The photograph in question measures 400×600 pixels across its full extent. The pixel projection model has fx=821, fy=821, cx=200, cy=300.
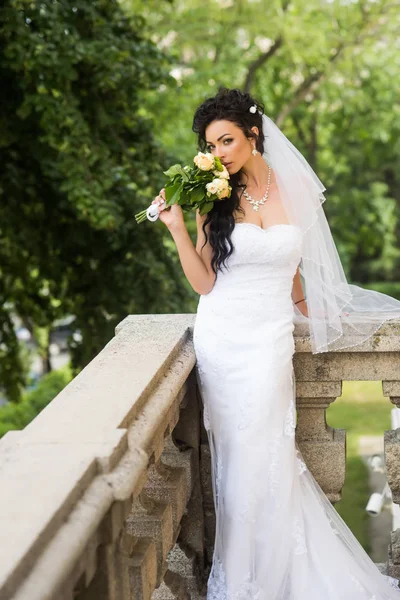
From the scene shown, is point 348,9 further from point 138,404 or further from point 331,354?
point 138,404

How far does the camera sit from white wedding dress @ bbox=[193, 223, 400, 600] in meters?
3.12

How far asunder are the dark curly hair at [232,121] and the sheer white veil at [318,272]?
15 centimetres

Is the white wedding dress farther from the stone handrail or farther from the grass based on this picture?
the grass

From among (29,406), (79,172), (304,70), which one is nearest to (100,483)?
(79,172)

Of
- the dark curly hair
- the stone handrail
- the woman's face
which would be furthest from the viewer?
the woman's face

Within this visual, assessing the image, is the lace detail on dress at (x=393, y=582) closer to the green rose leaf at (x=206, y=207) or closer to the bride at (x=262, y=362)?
the bride at (x=262, y=362)

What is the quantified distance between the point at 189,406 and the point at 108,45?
4002mm

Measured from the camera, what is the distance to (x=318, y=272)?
3.58 m

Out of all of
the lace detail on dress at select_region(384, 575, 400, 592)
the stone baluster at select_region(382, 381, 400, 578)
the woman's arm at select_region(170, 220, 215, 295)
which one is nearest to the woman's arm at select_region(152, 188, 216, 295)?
the woman's arm at select_region(170, 220, 215, 295)

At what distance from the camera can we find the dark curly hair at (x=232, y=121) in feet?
11.2

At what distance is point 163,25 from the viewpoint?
1331 cm

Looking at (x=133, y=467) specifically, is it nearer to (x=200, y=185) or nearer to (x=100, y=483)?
(x=100, y=483)

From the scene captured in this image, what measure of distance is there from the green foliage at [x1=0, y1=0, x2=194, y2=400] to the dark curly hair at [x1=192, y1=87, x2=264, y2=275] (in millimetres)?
2841

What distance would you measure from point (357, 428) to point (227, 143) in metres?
7.64
